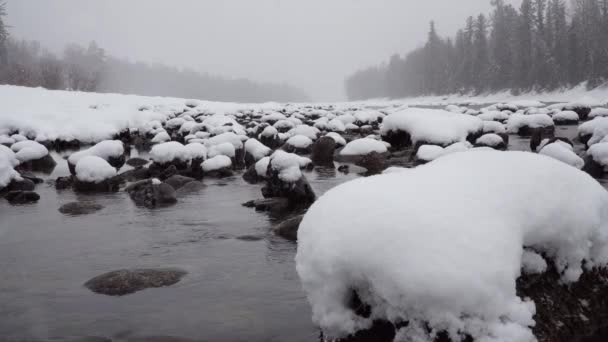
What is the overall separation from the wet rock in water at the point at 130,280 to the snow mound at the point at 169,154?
21.6 feet

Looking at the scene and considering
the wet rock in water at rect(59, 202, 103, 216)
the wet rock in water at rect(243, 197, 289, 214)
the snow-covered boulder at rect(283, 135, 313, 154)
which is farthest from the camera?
the snow-covered boulder at rect(283, 135, 313, 154)

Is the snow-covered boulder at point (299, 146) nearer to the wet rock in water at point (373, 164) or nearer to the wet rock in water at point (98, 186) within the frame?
the wet rock in water at point (373, 164)

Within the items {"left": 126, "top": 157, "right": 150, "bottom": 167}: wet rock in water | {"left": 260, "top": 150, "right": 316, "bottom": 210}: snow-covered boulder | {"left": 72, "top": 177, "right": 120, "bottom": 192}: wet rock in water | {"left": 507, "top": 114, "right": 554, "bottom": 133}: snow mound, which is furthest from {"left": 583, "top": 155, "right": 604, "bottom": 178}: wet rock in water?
{"left": 126, "top": 157, "right": 150, "bottom": 167}: wet rock in water

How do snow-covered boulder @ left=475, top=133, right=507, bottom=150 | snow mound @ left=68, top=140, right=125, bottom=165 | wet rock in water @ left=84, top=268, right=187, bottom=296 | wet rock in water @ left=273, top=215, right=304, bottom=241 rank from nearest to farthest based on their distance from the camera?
wet rock in water @ left=84, top=268, right=187, bottom=296 < wet rock in water @ left=273, top=215, right=304, bottom=241 < snow mound @ left=68, top=140, right=125, bottom=165 < snow-covered boulder @ left=475, top=133, right=507, bottom=150

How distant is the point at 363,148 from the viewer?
1285cm

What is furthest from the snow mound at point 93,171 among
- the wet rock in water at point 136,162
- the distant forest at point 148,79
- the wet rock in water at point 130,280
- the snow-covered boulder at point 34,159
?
the distant forest at point 148,79

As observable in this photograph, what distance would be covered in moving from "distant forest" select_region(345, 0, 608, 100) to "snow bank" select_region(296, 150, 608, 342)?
151 feet

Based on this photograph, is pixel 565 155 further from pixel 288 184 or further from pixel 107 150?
pixel 107 150

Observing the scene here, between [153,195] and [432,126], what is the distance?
7938 millimetres

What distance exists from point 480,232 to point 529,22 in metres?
59.0

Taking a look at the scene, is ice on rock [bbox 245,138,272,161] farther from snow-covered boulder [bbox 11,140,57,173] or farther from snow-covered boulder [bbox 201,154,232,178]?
snow-covered boulder [bbox 11,140,57,173]

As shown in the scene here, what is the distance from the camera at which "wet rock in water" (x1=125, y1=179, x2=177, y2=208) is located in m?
8.09

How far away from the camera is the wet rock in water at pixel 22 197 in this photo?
845 centimetres

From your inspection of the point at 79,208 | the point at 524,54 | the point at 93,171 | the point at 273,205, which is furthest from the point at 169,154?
the point at 524,54
